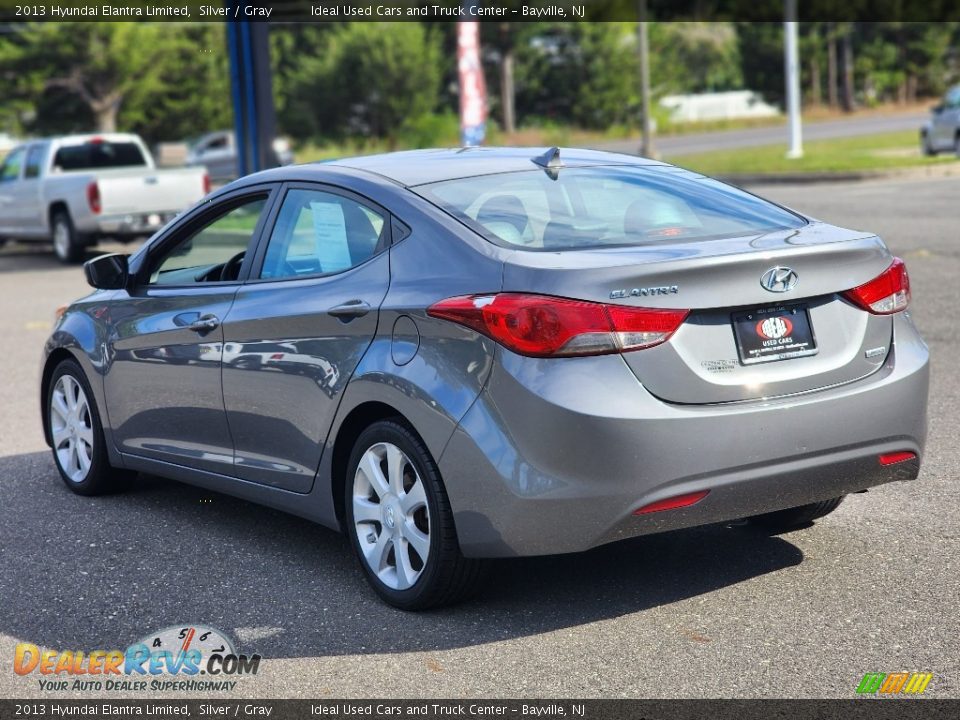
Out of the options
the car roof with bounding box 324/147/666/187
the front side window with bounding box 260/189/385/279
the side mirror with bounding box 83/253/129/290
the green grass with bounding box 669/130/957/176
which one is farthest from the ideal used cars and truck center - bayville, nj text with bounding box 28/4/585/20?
the front side window with bounding box 260/189/385/279

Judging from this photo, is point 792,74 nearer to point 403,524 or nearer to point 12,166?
point 12,166

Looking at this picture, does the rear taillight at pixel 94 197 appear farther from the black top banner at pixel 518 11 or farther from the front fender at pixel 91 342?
the front fender at pixel 91 342

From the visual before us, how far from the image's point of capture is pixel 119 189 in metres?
20.2

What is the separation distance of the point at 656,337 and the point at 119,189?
17053mm

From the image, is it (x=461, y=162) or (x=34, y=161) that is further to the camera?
(x=34, y=161)

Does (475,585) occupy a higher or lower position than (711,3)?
lower

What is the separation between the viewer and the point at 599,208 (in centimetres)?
511

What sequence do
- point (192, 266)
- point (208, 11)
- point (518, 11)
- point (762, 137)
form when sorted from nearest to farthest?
1. point (192, 266)
2. point (762, 137)
3. point (208, 11)
4. point (518, 11)

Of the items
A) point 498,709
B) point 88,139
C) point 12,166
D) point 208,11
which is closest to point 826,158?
point 88,139

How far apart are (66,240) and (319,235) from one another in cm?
1667

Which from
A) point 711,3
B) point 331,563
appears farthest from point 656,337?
point 711,3

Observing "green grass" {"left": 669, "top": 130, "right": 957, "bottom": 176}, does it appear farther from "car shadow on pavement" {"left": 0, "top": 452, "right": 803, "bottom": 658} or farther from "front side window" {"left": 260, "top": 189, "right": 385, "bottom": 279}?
"front side window" {"left": 260, "top": 189, "right": 385, "bottom": 279}

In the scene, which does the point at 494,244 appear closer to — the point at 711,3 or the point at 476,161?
the point at 476,161

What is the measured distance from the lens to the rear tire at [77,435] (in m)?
6.69
